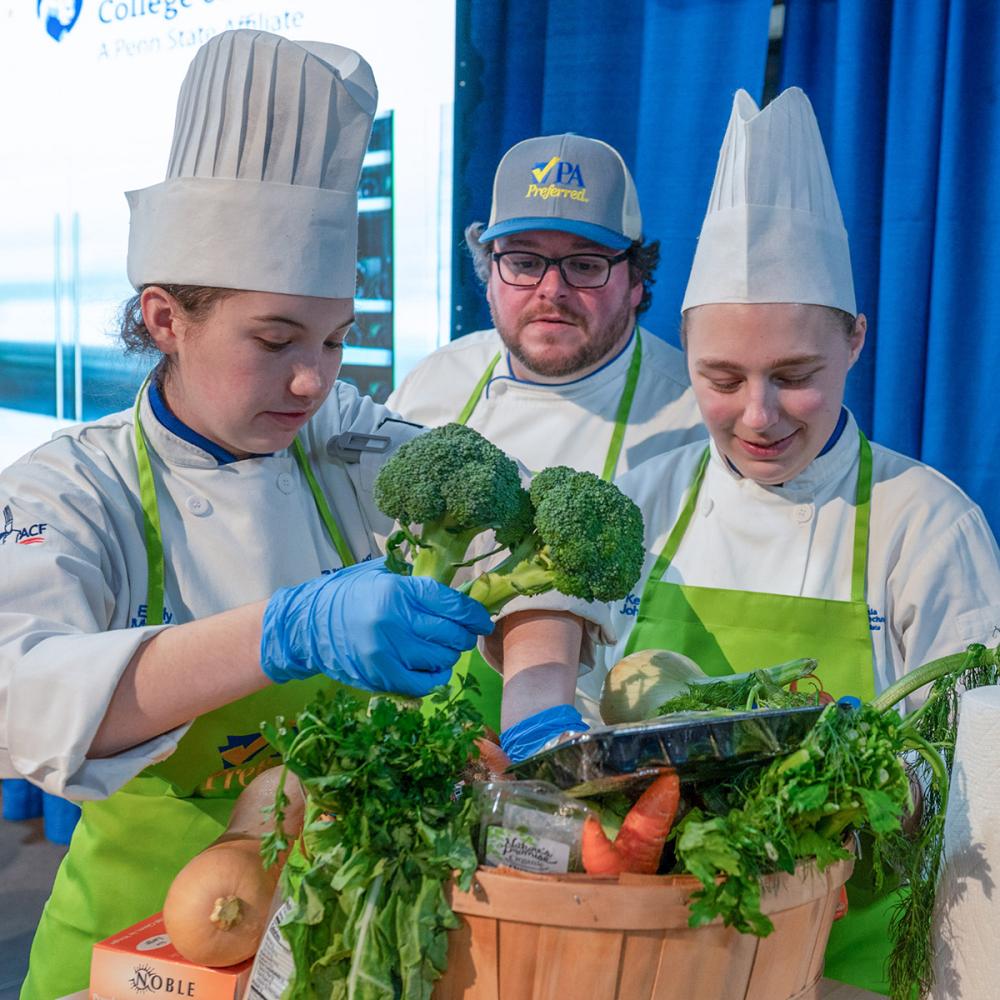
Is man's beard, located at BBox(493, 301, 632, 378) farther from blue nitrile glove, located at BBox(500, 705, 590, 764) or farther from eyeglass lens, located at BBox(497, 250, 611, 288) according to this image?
blue nitrile glove, located at BBox(500, 705, 590, 764)

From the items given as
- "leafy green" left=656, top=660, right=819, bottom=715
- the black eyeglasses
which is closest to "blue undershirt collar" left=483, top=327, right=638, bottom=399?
the black eyeglasses

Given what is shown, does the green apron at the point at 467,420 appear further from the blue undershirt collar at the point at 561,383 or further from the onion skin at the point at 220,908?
the onion skin at the point at 220,908

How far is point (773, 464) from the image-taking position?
70.6 inches

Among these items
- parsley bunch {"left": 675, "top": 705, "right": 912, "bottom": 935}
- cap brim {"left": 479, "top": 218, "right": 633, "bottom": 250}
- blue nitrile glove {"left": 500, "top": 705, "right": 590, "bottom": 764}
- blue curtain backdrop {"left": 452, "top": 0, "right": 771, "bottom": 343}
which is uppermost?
blue curtain backdrop {"left": 452, "top": 0, "right": 771, "bottom": 343}

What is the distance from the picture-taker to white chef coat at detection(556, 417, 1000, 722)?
1.67 meters

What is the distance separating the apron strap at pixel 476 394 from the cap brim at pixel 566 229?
34cm

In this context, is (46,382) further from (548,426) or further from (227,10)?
(548,426)

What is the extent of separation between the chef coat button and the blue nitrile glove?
48 centimetres

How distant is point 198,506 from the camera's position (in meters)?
1.45

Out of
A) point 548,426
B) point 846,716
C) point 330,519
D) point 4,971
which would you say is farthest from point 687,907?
point 4,971

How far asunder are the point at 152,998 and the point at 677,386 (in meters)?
1.73

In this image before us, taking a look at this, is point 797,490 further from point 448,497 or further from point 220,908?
point 220,908

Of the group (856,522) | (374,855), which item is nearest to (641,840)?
(374,855)

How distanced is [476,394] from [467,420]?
0.21 feet
